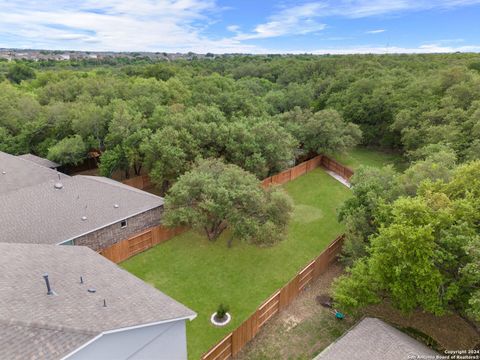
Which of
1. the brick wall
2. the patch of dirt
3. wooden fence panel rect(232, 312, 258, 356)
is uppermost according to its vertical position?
the brick wall

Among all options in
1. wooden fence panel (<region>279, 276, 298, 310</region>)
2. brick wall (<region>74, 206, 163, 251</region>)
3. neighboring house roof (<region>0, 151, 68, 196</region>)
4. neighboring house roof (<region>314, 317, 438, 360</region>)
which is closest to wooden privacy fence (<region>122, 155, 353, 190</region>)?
neighboring house roof (<region>0, 151, 68, 196</region>)

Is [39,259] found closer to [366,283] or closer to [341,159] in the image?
[366,283]

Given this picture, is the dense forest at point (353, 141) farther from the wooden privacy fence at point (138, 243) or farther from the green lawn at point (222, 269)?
the wooden privacy fence at point (138, 243)

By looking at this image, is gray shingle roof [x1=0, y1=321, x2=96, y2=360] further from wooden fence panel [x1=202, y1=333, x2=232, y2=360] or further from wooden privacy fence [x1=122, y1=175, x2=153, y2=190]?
wooden privacy fence [x1=122, y1=175, x2=153, y2=190]

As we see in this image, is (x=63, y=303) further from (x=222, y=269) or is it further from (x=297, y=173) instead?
(x=297, y=173)

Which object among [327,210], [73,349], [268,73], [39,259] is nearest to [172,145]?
[327,210]

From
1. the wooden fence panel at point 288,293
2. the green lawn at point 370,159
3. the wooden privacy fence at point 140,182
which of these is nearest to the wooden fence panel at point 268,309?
the wooden fence panel at point 288,293

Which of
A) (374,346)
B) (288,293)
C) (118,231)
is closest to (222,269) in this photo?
(288,293)
